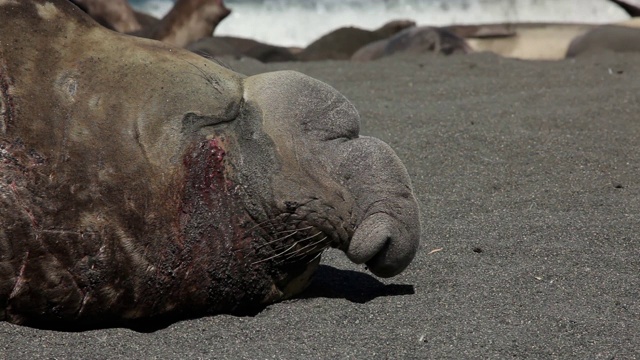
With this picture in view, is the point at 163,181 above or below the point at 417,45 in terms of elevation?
above

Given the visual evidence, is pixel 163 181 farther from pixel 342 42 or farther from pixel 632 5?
pixel 632 5

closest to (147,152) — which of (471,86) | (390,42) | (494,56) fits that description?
(471,86)

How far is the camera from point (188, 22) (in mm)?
8438

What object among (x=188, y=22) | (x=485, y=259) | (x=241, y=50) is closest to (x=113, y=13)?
(x=188, y=22)

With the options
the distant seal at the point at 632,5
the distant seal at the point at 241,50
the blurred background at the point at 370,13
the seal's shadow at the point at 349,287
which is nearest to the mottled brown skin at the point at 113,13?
the distant seal at the point at 241,50

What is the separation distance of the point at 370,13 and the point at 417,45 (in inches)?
304

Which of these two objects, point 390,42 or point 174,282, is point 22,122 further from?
point 390,42

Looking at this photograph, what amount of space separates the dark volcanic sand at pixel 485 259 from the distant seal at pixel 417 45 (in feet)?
7.88

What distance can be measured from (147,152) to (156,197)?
0.37ft

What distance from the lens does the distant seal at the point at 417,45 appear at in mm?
8359

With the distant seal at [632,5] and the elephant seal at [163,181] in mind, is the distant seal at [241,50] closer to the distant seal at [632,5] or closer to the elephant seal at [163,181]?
the distant seal at [632,5]

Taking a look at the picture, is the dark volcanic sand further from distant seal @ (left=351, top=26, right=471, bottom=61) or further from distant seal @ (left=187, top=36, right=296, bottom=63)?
distant seal @ (left=351, top=26, right=471, bottom=61)

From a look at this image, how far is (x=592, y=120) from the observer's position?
5.11m

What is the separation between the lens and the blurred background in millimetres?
14945
